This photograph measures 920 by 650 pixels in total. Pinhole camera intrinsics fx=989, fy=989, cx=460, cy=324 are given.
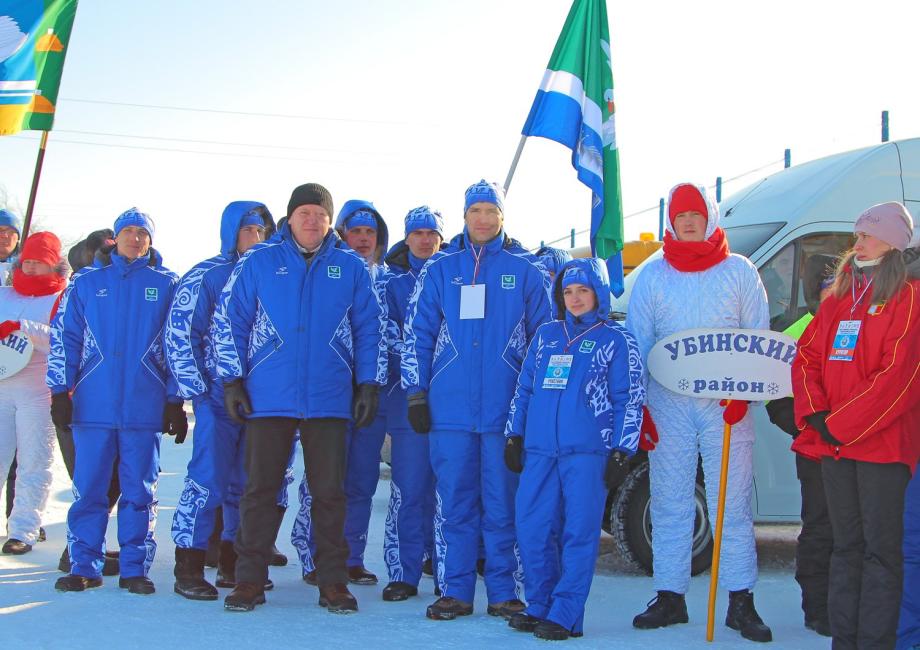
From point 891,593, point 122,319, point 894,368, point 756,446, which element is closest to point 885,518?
point 891,593

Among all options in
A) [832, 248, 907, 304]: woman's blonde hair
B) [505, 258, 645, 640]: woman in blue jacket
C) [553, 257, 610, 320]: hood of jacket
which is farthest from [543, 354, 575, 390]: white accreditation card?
[832, 248, 907, 304]: woman's blonde hair

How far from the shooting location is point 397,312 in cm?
575

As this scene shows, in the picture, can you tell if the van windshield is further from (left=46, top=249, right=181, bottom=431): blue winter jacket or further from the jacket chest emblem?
(left=46, top=249, right=181, bottom=431): blue winter jacket

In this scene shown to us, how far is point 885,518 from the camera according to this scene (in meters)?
3.88

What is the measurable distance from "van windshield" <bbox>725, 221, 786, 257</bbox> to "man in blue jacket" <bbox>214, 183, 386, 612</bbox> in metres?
2.61

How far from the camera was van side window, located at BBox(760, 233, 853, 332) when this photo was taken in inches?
239

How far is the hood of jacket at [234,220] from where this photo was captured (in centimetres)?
560

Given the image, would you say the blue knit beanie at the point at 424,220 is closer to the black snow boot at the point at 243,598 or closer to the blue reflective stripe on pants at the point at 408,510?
the blue reflective stripe on pants at the point at 408,510

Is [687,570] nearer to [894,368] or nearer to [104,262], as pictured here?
[894,368]

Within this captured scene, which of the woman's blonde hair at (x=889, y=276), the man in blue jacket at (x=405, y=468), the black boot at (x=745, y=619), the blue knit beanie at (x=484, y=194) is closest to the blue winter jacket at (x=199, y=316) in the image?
the man in blue jacket at (x=405, y=468)

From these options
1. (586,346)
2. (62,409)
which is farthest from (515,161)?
(62,409)

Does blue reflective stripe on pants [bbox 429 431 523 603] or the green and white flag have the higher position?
the green and white flag

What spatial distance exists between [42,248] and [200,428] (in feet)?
7.24

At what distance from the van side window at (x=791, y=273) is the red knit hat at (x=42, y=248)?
4.67m
